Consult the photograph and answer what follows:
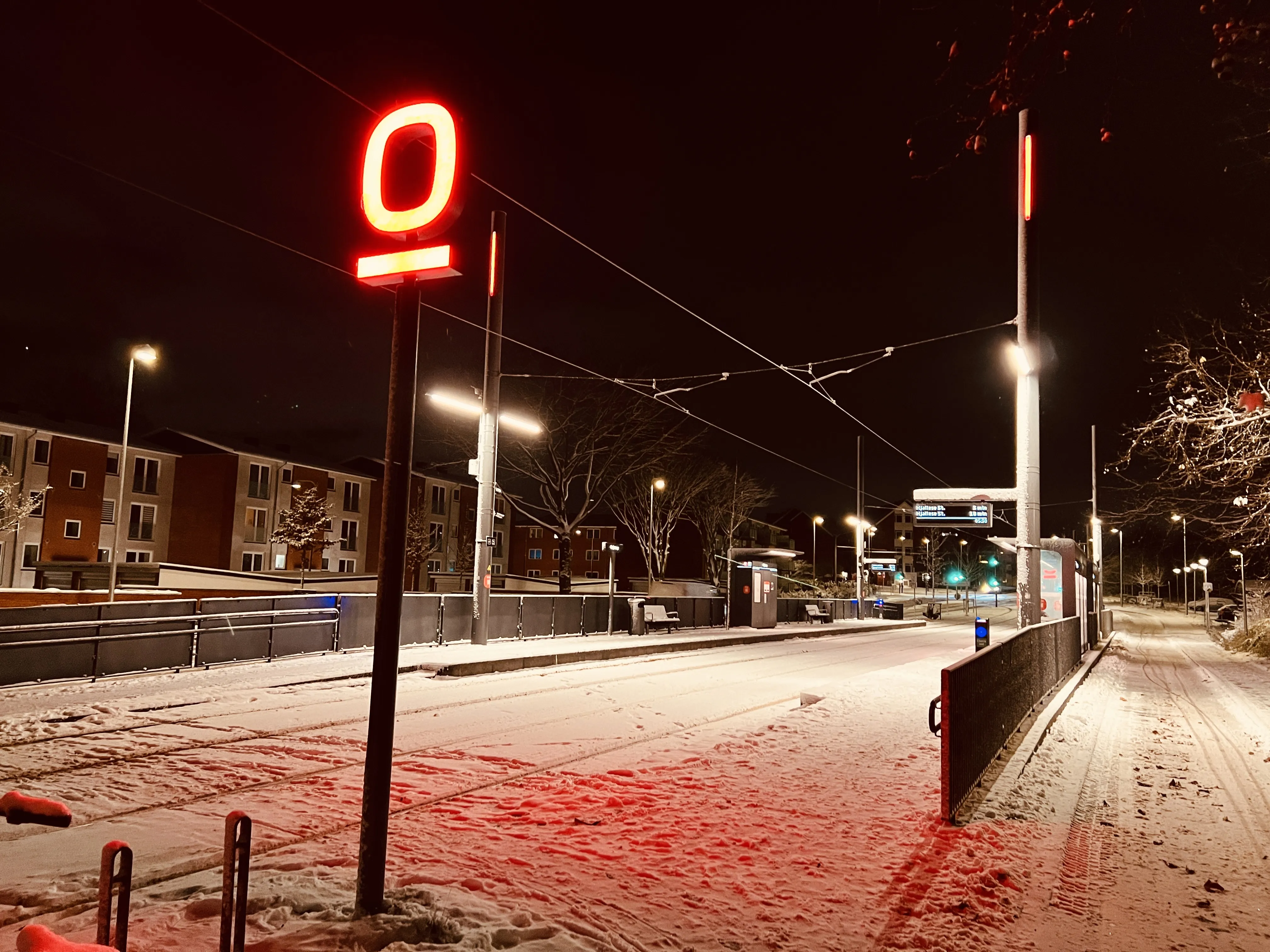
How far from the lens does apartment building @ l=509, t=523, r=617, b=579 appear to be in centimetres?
8525

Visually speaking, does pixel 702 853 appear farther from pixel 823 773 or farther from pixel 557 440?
pixel 557 440

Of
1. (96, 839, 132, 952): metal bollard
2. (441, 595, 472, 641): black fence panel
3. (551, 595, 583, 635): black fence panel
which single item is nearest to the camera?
(96, 839, 132, 952): metal bollard

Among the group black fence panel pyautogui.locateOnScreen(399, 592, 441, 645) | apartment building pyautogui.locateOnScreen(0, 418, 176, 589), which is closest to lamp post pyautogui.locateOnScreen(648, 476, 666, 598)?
apartment building pyautogui.locateOnScreen(0, 418, 176, 589)

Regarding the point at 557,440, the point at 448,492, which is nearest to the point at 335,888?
the point at 557,440

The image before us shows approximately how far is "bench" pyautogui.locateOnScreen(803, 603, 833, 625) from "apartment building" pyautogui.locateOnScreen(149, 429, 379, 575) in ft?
83.4

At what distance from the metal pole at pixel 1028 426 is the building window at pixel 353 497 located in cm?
5330

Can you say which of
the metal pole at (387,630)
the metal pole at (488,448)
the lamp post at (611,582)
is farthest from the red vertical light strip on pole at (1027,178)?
the lamp post at (611,582)

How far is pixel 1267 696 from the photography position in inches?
631

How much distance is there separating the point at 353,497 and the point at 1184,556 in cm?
5933

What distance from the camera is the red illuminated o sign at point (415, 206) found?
14.1 feet

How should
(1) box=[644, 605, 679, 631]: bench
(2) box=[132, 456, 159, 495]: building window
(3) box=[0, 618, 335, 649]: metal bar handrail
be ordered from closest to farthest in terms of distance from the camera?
(3) box=[0, 618, 335, 649]: metal bar handrail
(1) box=[644, 605, 679, 631]: bench
(2) box=[132, 456, 159, 495]: building window

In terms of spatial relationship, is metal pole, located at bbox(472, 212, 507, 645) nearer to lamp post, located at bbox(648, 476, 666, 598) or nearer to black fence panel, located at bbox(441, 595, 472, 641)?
black fence panel, located at bbox(441, 595, 472, 641)

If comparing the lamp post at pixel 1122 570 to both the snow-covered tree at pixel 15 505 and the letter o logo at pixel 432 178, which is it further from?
the letter o logo at pixel 432 178

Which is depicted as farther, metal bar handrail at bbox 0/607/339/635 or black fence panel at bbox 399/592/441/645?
black fence panel at bbox 399/592/441/645
